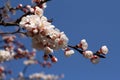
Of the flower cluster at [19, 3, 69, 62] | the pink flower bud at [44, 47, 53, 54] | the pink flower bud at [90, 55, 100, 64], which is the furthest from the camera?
the pink flower bud at [90, 55, 100, 64]

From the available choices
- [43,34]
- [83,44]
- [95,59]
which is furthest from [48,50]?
[95,59]

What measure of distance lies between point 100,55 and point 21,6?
1.76 meters

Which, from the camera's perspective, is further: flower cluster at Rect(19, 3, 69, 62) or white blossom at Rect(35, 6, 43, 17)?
white blossom at Rect(35, 6, 43, 17)

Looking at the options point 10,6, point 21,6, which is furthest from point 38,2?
point 21,6

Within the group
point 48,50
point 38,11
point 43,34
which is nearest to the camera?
point 43,34

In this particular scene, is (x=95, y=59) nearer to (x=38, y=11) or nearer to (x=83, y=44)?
(x=83, y=44)

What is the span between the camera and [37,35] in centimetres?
343

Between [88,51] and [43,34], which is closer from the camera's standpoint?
[43,34]

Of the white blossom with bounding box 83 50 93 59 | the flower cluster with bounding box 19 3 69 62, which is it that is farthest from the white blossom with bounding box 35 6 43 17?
the white blossom with bounding box 83 50 93 59

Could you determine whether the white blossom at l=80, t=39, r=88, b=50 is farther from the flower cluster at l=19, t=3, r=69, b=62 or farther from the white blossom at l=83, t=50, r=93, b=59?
the flower cluster at l=19, t=3, r=69, b=62

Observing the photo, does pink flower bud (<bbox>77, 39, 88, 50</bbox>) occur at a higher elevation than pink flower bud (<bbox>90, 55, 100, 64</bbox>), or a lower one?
higher

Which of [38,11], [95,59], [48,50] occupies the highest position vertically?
[38,11]

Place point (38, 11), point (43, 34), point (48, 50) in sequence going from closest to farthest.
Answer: point (43, 34) → point (48, 50) → point (38, 11)

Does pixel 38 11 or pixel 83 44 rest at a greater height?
pixel 38 11
